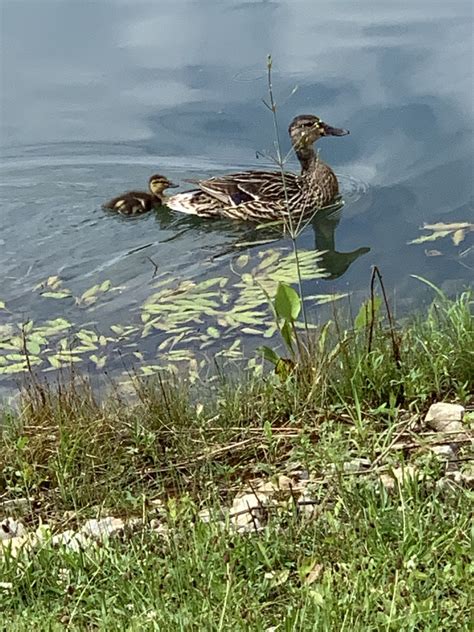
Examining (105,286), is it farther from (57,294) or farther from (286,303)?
(286,303)

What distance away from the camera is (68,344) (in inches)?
227

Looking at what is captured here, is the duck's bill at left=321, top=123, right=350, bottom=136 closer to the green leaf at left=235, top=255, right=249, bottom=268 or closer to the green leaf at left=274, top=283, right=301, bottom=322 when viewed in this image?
the green leaf at left=235, top=255, right=249, bottom=268

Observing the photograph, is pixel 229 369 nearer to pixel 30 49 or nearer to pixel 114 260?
pixel 114 260

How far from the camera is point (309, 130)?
24.9 feet

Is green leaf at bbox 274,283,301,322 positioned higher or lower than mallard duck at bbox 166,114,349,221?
higher

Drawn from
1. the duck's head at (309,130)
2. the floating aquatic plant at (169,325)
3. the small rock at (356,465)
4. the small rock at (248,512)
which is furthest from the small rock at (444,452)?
the duck's head at (309,130)

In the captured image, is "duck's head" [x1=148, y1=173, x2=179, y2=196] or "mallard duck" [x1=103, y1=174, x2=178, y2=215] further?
"duck's head" [x1=148, y1=173, x2=179, y2=196]

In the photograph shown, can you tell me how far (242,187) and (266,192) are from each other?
175mm

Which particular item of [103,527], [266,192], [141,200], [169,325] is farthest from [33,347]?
[103,527]

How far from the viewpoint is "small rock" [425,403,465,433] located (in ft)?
12.0

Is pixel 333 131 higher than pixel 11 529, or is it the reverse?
pixel 333 131

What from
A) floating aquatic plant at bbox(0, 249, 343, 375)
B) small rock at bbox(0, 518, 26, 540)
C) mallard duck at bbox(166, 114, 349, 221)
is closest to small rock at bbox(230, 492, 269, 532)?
small rock at bbox(0, 518, 26, 540)

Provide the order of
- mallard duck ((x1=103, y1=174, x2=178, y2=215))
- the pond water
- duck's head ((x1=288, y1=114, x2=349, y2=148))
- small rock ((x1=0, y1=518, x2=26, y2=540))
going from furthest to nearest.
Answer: duck's head ((x1=288, y1=114, x2=349, y2=148)) → mallard duck ((x1=103, y1=174, x2=178, y2=215)) → the pond water → small rock ((x1=0, y1=518, x2=26, y2=540))

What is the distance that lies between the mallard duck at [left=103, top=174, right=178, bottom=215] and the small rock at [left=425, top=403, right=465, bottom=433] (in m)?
3.78
